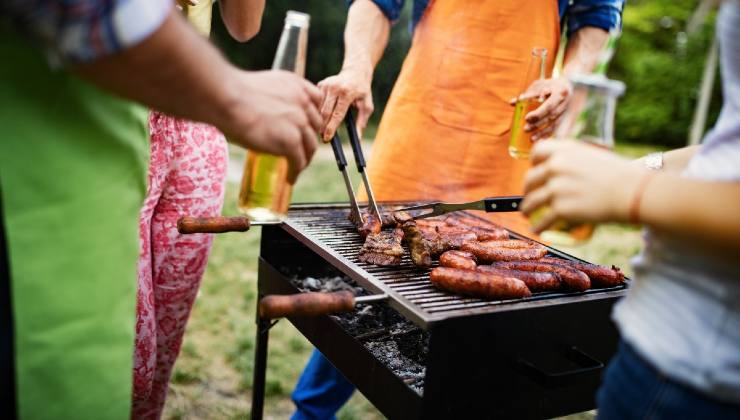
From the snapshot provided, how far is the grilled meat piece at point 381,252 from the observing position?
213cm

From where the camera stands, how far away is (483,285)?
183 centimetres

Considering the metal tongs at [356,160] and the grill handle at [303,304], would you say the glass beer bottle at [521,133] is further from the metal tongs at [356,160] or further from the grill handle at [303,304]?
the grill handle at [303,304]

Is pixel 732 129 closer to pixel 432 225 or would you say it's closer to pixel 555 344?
pixel 555 344

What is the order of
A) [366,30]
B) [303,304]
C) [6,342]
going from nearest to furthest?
[6,342]
[303,304]
[366,30]

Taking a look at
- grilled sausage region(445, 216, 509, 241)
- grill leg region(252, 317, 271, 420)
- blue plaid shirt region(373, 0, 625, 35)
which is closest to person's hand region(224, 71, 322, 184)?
grilled sausage region(445, 216, 509, 241)

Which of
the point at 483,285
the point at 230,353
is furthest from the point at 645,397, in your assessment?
the point at 230,353

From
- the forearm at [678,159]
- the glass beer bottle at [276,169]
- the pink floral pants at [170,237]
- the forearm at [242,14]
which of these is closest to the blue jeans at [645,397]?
the forearm at [678,159]

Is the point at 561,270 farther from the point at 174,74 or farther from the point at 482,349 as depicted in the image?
the point at 174,74

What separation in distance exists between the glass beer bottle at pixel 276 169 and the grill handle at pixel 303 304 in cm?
27

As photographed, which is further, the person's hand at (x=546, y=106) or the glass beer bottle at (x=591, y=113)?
the person's hand at (x=546, y=106)

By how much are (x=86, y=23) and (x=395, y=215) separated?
5.80ft

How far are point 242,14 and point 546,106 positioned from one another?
139 cm

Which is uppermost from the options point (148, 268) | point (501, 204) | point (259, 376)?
point (501, 204)

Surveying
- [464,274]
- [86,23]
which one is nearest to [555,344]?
[464,274]
